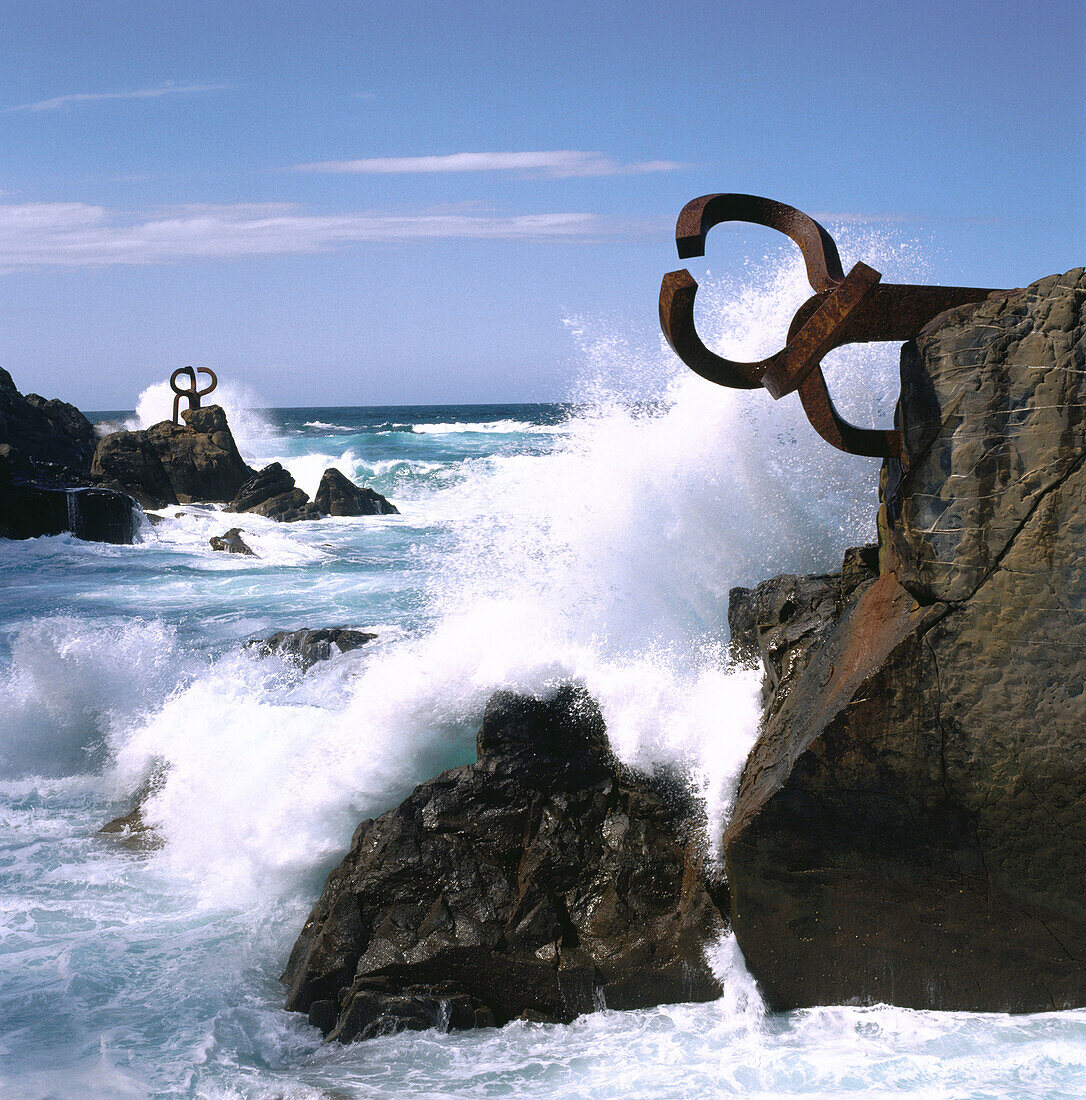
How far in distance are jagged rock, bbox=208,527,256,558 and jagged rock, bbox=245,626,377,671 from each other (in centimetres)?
674

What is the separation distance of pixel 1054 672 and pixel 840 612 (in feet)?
2.60

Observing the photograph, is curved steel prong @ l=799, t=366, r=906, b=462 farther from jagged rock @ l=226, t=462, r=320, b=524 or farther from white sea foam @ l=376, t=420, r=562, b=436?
white sea foam @ l=376, t=420, r=562, b=436

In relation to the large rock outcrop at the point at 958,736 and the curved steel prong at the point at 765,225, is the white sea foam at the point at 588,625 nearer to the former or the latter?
the large rock outcrop at the point at 958,736

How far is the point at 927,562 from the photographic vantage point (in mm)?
2553

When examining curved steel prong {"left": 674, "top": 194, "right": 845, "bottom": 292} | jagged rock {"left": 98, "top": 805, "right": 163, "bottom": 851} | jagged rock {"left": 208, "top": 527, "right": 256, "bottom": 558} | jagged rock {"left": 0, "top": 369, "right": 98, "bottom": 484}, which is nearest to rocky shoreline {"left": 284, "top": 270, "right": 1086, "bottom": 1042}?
curved steel prong {"left": 674, "top": 194, "right": 845, "bottom": 292}

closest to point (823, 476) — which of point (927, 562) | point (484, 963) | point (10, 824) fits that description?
point (927, 562)

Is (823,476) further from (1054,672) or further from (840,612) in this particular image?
(1054,672)

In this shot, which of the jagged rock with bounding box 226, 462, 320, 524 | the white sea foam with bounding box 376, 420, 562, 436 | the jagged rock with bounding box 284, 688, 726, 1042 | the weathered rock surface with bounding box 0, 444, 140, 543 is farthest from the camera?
the white sea foam with bounding box 376, 420, 562, 436

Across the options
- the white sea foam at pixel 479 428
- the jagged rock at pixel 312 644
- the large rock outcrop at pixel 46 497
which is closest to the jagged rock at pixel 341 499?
the large rock outcrop at pixel 46 497

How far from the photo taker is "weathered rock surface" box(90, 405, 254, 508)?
16.3m

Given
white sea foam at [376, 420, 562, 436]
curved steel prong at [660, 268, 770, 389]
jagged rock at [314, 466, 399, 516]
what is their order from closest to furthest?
curved steel prong at [660, 268, 770, 389], jagged rock at [314, 466, 399, 516], white sea foam at [376, 420, 562, 436]

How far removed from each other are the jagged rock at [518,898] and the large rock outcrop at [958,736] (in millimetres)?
343

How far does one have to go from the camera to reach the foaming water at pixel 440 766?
2703mm

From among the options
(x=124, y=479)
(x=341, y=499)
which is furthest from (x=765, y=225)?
(x=124, y=479)
